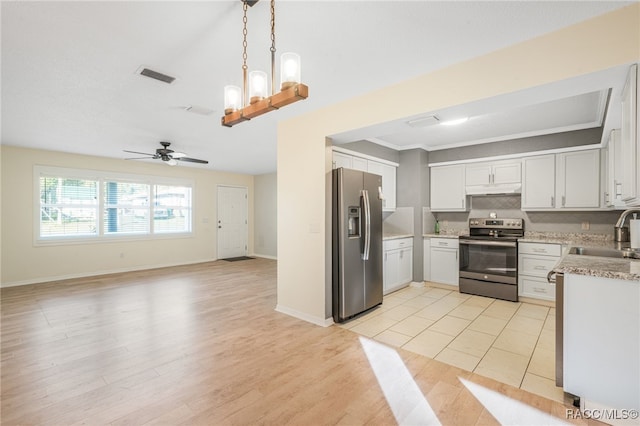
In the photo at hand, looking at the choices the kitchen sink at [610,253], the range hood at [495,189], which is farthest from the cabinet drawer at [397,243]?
the kitchen sink at [610,253]

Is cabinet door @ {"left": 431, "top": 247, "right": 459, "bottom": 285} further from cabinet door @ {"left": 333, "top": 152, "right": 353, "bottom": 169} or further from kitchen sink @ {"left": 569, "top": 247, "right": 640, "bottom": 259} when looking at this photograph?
cabinet door @ {"left": 333, "top": 152, "right": 353, "bottom": 169}

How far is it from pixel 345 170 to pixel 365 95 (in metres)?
0.87

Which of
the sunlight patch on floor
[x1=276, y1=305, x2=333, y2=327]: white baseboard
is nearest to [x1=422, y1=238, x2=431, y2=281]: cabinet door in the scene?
[x1=276, y1=305, x2=333, y2=327]: white baseboard

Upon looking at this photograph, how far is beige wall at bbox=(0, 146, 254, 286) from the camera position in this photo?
17.5 feet

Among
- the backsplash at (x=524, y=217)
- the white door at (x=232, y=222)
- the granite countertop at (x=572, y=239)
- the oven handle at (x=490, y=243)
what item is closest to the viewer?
the granite countertop at (x=572, y=239)

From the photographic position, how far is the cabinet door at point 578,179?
3986 millimetres

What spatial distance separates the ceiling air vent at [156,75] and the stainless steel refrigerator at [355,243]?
1.93m

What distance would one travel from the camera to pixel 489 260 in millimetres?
4512

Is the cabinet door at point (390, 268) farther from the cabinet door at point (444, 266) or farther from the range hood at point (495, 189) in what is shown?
the range hood at point (495, 189)

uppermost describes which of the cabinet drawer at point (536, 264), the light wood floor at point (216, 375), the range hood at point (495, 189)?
the range hood at point (495, 189)

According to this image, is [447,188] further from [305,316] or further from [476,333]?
[305,316]

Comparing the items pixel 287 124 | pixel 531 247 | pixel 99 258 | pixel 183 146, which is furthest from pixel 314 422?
pixel 99 258

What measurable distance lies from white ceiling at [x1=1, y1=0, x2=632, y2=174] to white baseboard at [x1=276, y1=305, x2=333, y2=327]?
220 cm

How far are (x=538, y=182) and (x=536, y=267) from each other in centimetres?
128
